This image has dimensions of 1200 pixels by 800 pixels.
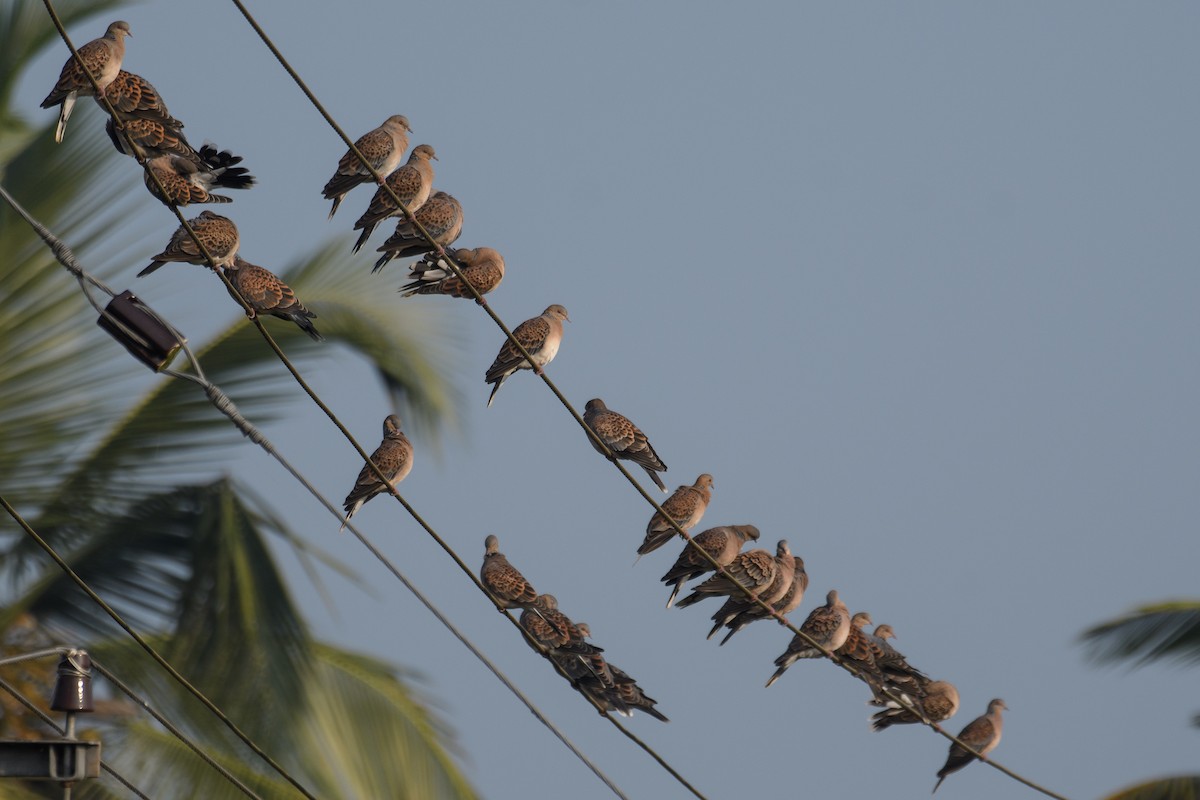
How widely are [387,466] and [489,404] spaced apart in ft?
4.13

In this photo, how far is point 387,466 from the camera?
11531 mm

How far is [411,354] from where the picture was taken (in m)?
13.8

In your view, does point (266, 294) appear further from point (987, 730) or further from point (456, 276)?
point (987, 730)

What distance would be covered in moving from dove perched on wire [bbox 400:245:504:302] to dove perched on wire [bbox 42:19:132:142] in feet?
6.07

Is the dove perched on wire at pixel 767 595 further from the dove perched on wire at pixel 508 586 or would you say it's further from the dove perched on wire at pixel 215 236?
the dove perched on wire at pixel 215 236

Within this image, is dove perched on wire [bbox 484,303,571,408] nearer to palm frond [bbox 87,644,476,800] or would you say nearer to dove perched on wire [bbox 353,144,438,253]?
dove perched on wire [bbox 353,144,438,253]

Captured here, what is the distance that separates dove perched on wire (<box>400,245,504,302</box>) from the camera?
1031 centimetres

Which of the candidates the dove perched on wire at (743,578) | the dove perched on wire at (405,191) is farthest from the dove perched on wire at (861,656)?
the dove perched on wire at (405,191)

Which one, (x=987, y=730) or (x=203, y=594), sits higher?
(x=987, y=730)

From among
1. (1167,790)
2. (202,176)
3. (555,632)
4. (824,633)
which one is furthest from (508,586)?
(1167,790)

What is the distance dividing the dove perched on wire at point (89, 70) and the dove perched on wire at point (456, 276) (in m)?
1.85

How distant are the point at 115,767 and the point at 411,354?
3.60 metres

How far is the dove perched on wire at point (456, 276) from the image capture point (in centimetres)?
1031

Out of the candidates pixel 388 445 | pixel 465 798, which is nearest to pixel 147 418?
pixel 388 445
